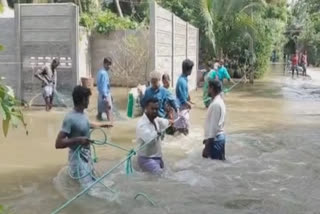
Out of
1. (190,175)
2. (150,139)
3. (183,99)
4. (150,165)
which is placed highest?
(183,99)

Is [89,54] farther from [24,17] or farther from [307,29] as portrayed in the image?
[307,29]

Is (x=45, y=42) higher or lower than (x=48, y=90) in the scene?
higher

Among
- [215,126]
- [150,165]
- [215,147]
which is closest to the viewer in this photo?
[150,165]

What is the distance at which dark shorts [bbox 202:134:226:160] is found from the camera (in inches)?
293

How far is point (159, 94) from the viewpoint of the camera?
881cm

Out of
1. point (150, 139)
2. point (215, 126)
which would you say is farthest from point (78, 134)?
point (215, 126)

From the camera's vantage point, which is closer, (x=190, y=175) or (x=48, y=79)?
(x=190, y=175)

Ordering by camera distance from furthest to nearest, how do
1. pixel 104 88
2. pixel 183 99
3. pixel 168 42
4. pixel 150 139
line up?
pixel 168 42, pixel 104 88, pixel 183 99, pixel 150 139

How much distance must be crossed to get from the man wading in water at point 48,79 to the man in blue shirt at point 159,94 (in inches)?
223

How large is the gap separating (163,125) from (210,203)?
1247 mm

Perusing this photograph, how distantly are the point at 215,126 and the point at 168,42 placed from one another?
10015 millimetres

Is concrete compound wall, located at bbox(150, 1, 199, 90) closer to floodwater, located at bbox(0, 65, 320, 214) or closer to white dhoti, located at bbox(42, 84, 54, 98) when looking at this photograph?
white dhoti, located at bbox(42, 84, 54, 98)

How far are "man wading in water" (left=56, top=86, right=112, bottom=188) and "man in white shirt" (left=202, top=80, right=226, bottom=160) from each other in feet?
6.68

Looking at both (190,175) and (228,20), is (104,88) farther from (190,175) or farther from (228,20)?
(228,20)
